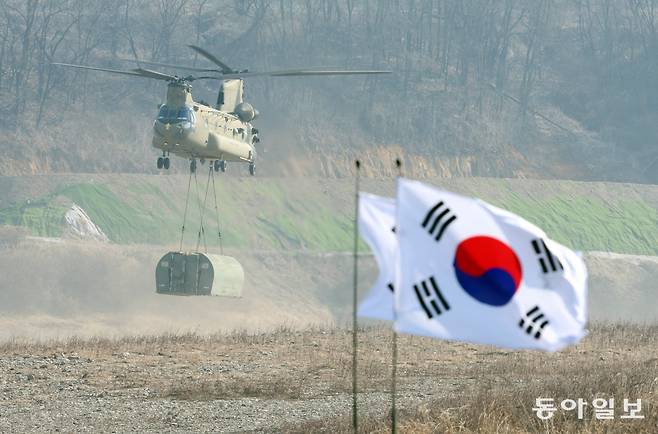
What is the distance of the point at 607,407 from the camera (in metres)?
20.2

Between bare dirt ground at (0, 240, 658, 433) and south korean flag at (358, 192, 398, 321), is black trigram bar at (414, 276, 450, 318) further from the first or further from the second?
bare dirt ground at (0, 240, 658, 433)

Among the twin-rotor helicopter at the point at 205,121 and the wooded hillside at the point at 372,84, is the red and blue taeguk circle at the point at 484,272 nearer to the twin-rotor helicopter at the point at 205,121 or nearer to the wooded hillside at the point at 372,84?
the twin-rotor helicopter at the point at 205,121

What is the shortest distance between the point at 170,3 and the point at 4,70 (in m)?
17.2

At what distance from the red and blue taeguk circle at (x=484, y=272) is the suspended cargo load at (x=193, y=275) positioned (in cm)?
2992

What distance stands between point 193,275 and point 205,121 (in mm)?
4748

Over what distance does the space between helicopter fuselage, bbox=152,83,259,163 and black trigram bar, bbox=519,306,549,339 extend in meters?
28.0

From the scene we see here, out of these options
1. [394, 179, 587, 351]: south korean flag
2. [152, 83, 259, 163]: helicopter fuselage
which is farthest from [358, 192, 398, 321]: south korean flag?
[152, 83, 259, 163]: helicopter fuselage

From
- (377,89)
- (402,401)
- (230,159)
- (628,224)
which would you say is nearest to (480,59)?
(377,89)

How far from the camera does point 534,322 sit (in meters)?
11.7

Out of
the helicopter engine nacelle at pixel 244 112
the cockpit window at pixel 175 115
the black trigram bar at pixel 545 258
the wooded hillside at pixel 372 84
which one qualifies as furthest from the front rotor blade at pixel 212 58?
the wooded hillside at pixel 372 84

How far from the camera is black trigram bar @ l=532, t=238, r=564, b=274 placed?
1184 centimetres

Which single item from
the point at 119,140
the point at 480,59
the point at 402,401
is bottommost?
the point at 402,401

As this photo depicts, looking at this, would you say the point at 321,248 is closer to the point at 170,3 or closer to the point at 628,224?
the point at 628,224

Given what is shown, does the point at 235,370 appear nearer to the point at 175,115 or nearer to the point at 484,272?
the point at 175,115
